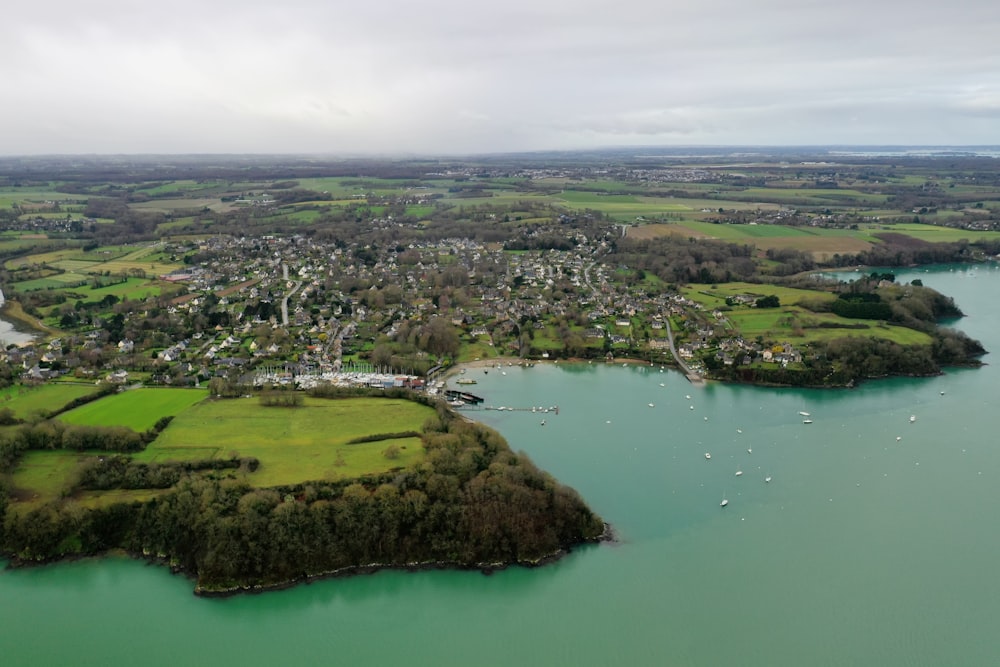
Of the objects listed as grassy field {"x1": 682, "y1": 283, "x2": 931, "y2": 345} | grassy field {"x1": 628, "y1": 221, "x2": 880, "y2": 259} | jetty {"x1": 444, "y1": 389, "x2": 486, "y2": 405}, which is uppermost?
grassy field {"x1": 628, "y1": 221, "x2": 880, "y2": 259}

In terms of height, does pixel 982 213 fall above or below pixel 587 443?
above

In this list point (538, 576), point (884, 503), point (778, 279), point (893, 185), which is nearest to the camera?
point (538, 576)

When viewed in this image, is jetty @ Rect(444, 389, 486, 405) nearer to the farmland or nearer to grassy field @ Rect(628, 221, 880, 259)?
the farmland

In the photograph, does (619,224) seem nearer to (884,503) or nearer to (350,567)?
(884,503)

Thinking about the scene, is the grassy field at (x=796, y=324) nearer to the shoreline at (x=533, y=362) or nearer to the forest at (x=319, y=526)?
the shoreline at (x=533, y=362)

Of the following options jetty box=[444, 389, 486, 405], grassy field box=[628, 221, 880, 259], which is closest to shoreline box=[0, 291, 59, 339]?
jetty box=[444, 389, 486, 405]

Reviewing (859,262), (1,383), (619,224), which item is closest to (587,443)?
(1,383)

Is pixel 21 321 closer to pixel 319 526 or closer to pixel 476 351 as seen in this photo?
pixel 476 351
